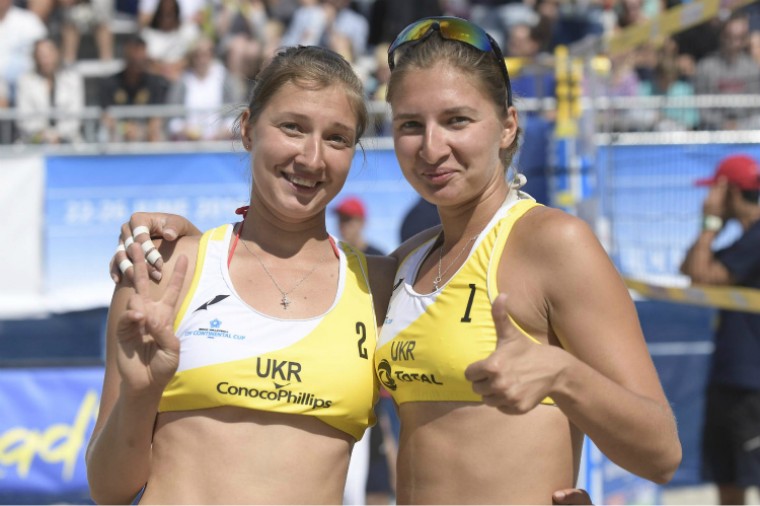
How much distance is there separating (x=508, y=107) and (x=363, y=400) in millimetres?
875

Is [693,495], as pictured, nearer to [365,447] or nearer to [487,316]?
[365,447]

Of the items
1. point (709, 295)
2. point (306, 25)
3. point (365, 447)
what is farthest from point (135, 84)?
point (709, 295)

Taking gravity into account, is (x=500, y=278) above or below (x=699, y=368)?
above

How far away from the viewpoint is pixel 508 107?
279 centimetres

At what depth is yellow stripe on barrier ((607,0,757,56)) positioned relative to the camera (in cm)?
504

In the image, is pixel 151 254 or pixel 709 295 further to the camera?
pixel 709 295

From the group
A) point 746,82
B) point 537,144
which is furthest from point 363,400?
point 746,82

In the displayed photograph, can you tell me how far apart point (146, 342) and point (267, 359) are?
41 cm

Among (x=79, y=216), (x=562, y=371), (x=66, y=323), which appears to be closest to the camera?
(x=562, y=371)

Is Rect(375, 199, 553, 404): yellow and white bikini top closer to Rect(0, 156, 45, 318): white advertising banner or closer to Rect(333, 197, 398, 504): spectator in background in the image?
Rect(333, 197, 398, 504): spectator in background

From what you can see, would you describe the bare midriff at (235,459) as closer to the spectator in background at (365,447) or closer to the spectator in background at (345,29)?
the spectator in background at (365,447)

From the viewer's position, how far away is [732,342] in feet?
20.5

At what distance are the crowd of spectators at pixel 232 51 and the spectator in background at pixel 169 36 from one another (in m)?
0.01

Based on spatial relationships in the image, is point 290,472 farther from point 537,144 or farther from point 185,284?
point 537,144
